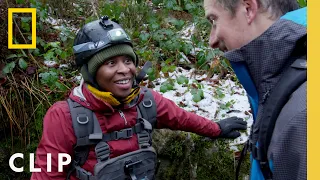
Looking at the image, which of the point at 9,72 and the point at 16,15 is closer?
the point at 9,72

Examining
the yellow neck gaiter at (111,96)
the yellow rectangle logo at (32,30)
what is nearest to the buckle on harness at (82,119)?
the yellow neck gaiter at (111,96)

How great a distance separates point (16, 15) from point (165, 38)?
5.58 ft

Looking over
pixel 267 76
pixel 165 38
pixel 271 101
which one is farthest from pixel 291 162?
pixel 165 38

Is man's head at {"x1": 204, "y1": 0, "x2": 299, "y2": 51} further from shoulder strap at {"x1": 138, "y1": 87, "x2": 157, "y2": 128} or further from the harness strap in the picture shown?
the harness strap

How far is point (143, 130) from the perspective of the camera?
2.78 m

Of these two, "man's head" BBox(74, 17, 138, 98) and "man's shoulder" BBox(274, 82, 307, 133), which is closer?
"man's shoulder" BBox(274, 82, 307, 133)

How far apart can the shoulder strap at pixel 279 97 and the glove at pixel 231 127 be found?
5.69 feet

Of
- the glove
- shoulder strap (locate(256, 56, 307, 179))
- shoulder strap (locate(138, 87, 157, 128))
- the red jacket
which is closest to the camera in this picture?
shoulder strap (locate(256, 56, 307, 179))

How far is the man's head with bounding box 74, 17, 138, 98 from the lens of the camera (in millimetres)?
2623

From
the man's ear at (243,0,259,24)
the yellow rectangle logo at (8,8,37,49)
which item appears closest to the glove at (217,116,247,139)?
the man's ear at (243,0,259,24)

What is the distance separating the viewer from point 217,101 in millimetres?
3775

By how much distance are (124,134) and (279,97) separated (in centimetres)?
163

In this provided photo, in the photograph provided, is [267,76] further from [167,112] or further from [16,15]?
[16,15]

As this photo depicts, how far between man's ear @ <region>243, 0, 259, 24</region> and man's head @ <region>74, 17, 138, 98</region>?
51.9 inches
